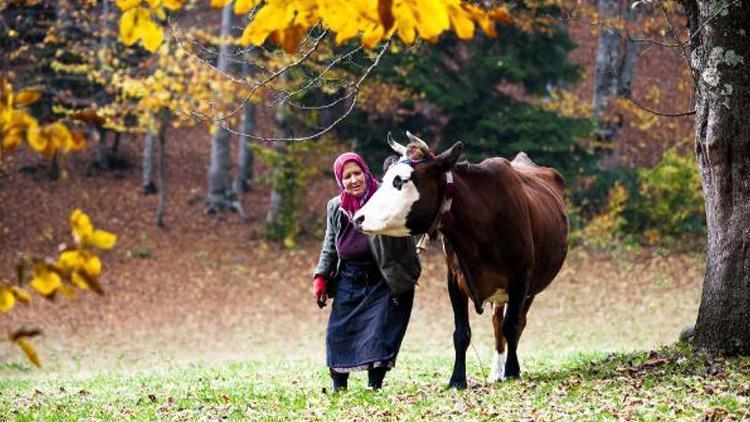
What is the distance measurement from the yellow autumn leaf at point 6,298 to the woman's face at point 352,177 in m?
5.18

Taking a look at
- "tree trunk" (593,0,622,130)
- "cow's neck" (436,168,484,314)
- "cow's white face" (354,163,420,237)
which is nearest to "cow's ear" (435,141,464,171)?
"cow's neck" (436,168,484,314)

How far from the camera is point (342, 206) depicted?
857cm

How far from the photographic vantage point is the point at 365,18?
12.9 feet

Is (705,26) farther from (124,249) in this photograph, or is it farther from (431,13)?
(124,249)

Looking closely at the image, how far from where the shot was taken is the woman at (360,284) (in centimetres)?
854

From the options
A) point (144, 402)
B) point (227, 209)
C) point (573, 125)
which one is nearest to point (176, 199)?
point (227, 209)

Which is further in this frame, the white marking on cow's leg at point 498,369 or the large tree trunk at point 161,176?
the large tree trunk at point 161,176

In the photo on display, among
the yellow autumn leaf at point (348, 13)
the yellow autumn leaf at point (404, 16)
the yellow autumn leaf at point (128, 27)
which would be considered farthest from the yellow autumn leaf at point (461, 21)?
the yellow autumn leaf at point (128, 27)

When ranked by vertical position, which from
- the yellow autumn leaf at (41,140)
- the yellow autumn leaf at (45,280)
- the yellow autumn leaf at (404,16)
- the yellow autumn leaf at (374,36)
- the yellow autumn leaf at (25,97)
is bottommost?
the yellow autumn leaf at (45,280)

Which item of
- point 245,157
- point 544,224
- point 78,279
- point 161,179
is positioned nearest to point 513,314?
point 544,224

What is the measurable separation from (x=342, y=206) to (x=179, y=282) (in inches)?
596

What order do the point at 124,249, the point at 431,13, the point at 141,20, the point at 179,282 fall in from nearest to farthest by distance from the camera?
1. the point at 431,13
2. the point at 141,20
3. the point at 179,282
4. the point at 124,249

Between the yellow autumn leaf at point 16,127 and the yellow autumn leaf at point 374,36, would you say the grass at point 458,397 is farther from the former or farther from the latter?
the yellow autumn leaf at point 16,127

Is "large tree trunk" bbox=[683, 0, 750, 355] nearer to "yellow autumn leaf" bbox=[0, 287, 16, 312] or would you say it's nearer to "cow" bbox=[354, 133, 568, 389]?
"cow" bbox=[354, 133, 568, 389]
